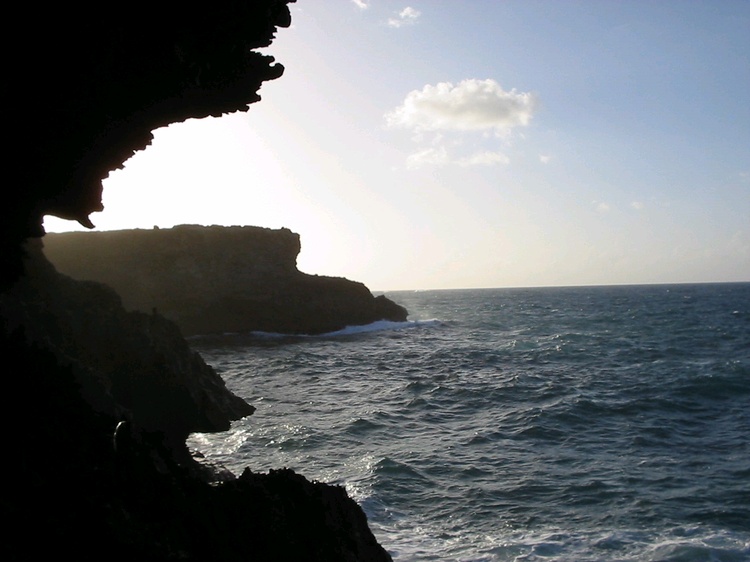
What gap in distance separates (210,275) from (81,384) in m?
43.4

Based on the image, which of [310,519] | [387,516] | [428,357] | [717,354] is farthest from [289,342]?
[310,519]

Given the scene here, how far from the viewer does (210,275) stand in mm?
48719

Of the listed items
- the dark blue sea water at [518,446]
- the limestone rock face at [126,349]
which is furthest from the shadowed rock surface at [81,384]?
the limestone rock face at [126,349]

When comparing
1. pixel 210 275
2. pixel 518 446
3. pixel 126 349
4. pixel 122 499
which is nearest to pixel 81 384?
pixel 122 499

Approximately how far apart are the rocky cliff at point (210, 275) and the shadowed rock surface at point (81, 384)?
41.9 meters

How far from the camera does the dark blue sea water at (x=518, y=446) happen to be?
10.9m

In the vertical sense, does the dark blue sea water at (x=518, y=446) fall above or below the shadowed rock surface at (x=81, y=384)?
below

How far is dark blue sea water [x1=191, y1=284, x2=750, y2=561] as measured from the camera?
10.9 meters

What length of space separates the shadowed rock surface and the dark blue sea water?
5.54 m

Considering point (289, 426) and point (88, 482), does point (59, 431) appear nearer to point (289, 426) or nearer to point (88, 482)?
point (88, 482)

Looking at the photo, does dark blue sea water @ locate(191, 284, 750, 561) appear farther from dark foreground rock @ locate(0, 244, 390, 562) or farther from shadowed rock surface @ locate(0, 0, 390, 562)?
shadowed rock surface @ locate(0, 0, 390, 562)

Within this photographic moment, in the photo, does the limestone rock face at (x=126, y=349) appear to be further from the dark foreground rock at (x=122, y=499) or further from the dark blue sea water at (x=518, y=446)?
the dark foreground rock at (x=122, y=499)

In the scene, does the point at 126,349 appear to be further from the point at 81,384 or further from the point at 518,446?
the point at 518,446

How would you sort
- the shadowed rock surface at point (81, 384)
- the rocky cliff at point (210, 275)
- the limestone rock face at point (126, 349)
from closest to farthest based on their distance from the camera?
the shadowed rock surface at point (81, 384) < the limestone rock face at point (126, 349) < the rocky cliff at point (210, 275)
